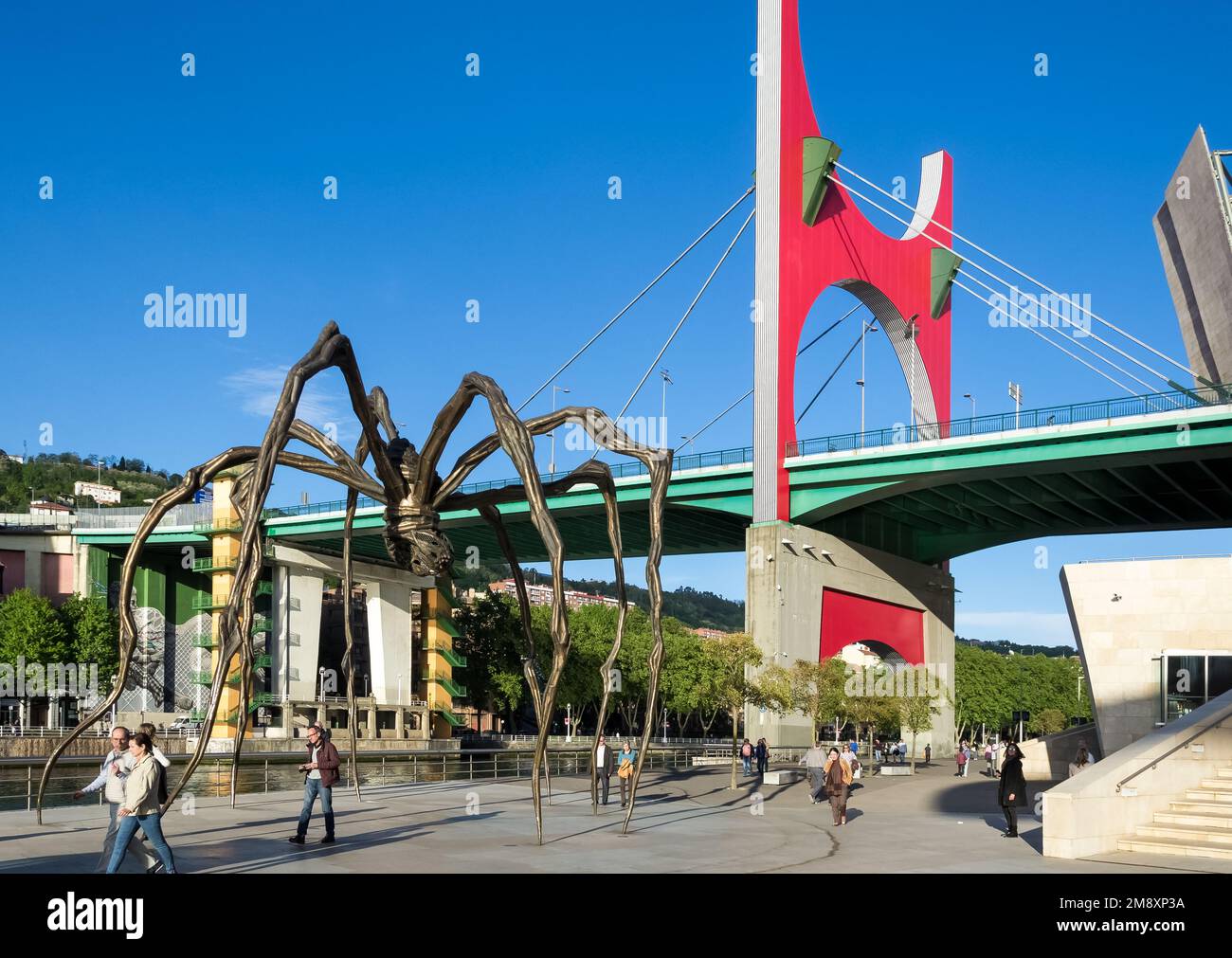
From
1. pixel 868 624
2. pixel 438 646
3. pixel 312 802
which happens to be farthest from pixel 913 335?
pixel 312 802

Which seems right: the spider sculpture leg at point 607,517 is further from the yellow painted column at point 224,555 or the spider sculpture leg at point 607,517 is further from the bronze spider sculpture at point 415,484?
the yellow painted column at point 224,555

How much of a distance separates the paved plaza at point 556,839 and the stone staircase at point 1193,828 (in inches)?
20.6

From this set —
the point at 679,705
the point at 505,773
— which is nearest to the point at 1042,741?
the point at 505,773

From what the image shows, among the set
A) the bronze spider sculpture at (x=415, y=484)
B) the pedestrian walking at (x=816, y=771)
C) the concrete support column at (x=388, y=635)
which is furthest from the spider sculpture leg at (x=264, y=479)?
the concrete support column at (x=388, y=635)

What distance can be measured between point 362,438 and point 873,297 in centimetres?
5623

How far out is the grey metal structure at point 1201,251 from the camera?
51469 millimetres

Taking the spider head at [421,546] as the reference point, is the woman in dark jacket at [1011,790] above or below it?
below

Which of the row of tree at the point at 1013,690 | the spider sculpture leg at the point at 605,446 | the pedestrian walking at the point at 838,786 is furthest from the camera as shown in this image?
the row of tree at the point at 1013,690

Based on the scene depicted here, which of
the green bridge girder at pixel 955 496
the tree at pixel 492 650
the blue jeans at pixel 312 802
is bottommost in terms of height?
the tree at pixel 492 650

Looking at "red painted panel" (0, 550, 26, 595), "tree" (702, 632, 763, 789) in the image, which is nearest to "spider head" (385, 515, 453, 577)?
"tree" (702, 632, 763, 789)

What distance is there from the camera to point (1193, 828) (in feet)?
56.9

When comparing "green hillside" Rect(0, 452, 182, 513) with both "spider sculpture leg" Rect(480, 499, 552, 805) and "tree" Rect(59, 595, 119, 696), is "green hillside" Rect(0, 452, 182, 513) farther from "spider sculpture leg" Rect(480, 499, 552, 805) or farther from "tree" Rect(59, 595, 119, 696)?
"spider sculpture leg" Rect(480, 499, 552, 805)

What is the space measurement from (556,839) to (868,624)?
155 ft

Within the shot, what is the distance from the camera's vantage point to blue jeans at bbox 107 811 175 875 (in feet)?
Answer: 38.6
